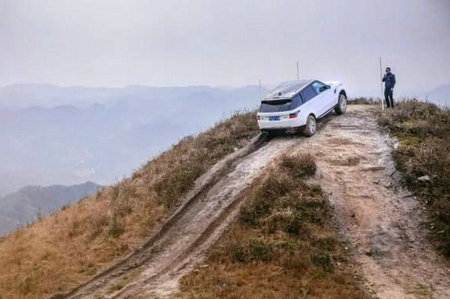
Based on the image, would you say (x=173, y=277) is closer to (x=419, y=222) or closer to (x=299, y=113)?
(x=419, y=222)

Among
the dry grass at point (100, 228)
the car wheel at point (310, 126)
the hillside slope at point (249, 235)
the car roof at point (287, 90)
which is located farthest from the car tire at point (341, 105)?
the dry grass at point (100, 228)

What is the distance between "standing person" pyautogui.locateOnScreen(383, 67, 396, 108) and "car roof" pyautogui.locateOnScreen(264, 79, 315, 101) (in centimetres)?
412

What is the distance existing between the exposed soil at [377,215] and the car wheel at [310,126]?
0.34 metres

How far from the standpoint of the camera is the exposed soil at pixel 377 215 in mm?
10844

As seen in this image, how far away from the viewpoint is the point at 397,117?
19141 mm

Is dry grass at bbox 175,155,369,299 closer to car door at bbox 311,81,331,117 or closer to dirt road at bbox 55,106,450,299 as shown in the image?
dirt road at bbox 55,106,450,299

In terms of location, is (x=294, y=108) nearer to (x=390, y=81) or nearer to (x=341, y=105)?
(x=341, y=105)

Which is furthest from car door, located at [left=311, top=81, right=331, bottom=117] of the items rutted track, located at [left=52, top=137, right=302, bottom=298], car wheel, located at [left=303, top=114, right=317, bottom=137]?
rutted track, located at [left=52, top=137, right=302, bottom=298]

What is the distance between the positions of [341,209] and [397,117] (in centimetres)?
723

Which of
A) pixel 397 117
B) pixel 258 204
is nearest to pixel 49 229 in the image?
pixel 258 204

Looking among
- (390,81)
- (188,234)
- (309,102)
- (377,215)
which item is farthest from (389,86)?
(188,234)

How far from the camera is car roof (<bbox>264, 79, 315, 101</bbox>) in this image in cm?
1881

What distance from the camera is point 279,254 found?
11.6 m

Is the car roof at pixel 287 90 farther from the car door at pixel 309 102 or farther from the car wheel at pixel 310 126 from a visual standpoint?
the car wheel at pixel 310 126
